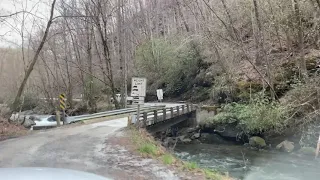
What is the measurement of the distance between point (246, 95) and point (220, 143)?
4.08 metres

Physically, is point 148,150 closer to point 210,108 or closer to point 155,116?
point 155,116

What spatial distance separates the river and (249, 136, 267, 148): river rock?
572 millimetres

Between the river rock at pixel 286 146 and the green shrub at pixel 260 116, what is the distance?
0.80m

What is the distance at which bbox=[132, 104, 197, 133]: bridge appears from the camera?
15926 millimetres

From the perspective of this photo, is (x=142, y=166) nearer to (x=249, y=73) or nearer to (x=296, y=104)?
(x=296, y=104)

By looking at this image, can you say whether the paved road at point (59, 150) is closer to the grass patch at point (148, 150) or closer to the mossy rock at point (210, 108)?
the grass patch at point (148, 150)

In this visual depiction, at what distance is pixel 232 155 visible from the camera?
16.3 metres

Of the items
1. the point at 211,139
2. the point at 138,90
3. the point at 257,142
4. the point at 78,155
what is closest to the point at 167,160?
the point at 78,155

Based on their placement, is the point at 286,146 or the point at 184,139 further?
the point at 184,139

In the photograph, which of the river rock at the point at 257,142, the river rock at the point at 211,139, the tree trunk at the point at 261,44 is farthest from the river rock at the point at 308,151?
the river rock at the point at 211,139

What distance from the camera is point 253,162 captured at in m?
14.6

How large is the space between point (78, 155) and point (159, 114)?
10.9 metres

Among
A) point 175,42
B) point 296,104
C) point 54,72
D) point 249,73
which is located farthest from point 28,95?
point 296,104

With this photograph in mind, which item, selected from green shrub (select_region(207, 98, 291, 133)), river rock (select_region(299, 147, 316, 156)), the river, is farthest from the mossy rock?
river rock (select_region(299, 147, 316, 156))
